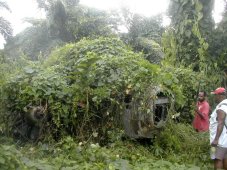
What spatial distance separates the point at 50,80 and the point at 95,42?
1769mm

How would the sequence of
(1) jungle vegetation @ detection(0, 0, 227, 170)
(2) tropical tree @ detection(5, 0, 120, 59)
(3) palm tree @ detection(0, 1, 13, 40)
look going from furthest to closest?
(2) tropical tree @ detection(5, 0, 120, 59) → (3) palm tree @ detection(0, 1, 13, 40) → (1) jungle vegetation @ detection(0, 0, 227, 170)

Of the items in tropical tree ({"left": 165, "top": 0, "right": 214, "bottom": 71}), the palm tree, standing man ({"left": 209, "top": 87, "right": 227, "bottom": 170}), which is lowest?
standing man ({"left": 209, "top": 87, "right": 227, "bottom": 170})

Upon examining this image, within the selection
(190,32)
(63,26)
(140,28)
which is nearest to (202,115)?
(190,32)

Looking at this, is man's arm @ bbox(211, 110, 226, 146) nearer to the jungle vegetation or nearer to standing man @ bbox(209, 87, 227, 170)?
standing man @ bbox(209, 87, 227, 170)

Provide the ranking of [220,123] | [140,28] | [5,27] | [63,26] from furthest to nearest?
[140,28] → [63,26] → [5,27] → [220,123]

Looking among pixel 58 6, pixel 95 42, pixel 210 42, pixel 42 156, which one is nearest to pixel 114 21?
pixel 58 6

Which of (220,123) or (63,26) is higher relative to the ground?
(63,26)

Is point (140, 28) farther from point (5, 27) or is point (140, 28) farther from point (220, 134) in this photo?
point (220, 134)

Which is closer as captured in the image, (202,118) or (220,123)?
(220,123)

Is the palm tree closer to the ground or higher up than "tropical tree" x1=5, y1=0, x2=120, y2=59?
closer to the ground

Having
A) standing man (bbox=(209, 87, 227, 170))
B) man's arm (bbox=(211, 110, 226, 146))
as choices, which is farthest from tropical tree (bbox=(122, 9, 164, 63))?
man's arm (bbox=(211, 110, 226, 146))

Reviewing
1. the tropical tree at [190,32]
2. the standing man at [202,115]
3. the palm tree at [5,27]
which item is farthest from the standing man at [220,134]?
the palm tree at [5,27]

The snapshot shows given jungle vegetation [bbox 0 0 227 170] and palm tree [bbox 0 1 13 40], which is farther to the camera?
palm tree [bbox 0 1 13 40]

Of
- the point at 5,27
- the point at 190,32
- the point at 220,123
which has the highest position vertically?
the point at 5,27
